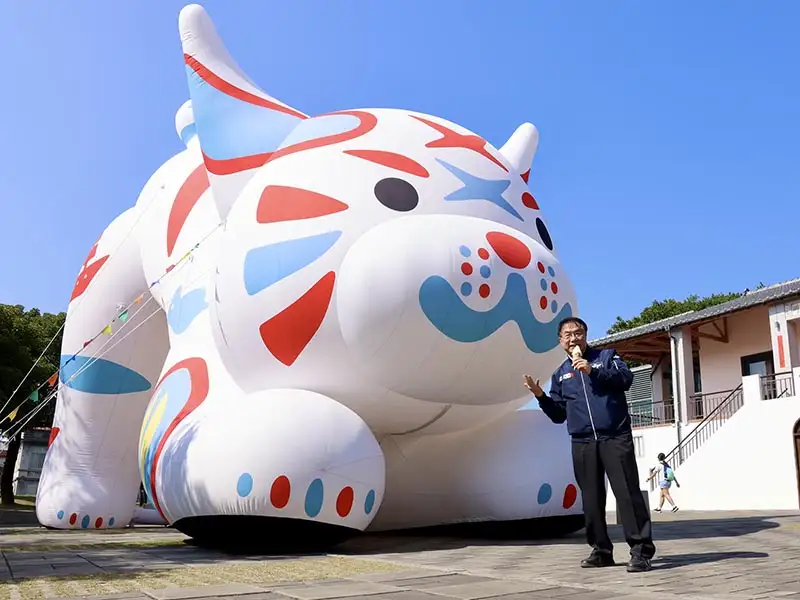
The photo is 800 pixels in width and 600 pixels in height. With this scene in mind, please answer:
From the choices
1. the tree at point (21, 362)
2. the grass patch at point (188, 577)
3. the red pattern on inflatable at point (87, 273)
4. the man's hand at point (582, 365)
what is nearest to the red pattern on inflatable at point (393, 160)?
the man's hand at point (582, 365)

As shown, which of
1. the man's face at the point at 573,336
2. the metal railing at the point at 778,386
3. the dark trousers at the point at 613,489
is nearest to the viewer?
the dark trousers at the point at 613,489

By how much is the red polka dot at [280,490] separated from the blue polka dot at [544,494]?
2372mm

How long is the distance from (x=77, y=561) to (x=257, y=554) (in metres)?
1.34

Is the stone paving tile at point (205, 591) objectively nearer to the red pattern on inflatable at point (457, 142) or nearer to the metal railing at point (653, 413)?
the red pattern on inflatable at point (457, 142)

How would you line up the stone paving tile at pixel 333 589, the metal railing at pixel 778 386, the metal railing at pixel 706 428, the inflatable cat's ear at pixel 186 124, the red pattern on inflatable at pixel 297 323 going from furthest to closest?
the metal railing at pixel 706 428
the metal railing at pixel 778 386
the inflatable cat's ear at pixel 186 124
the red pattern on inflatable at pixel 297 323
the stone paving tile at pixel 333 589

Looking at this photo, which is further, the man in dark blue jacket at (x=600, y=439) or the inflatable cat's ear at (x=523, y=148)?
the inflatable cat's ear at (x=523, y=148)

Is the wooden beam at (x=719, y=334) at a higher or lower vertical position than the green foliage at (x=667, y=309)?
lower

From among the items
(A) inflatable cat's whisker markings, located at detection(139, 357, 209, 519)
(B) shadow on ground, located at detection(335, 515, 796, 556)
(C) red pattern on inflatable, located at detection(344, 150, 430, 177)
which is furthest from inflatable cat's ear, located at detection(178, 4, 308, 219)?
(B) shadow on ground, located at detection(335, 515, 796, 556)

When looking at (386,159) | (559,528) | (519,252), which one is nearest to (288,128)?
(386,159)

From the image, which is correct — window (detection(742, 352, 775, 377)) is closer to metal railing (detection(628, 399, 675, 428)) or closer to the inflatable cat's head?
metal railing (detection(628, 399, 675, 428))

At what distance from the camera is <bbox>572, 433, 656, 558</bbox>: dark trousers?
14.5 feet

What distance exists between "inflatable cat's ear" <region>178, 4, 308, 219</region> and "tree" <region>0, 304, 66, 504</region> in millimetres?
10615

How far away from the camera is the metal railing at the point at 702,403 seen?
20578 millimetres

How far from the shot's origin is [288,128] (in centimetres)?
754
